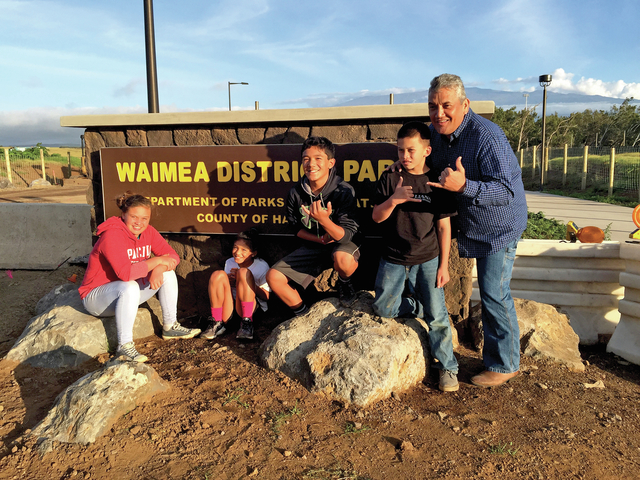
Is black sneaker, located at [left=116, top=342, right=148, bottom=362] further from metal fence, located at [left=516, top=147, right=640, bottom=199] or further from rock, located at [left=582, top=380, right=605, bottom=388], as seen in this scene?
metal fence, located at [left=516, top=147, right=640, bottom=199]

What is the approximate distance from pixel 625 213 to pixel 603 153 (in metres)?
10.1

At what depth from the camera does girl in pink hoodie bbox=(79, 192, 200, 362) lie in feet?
11.2

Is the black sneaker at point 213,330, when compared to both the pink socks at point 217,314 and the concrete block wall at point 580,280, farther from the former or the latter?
the concrete block wall at point 580,280

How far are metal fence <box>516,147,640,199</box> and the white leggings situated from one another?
16.2 m

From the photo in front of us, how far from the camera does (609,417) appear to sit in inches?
108

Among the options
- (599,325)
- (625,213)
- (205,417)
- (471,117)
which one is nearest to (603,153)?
(625,213)

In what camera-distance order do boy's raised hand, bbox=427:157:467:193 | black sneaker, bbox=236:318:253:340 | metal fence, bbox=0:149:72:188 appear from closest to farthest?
1. boy's raised hand, bbox=427:157:467:193
2. black sneaker, bbox=236:318:253:340
3. metal fence, bbox=0:149:72:188

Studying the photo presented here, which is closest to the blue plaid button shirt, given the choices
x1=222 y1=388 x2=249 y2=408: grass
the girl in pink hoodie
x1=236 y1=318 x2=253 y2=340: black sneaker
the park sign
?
the park sign

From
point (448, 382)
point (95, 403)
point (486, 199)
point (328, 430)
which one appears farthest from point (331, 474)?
point (486, 199)

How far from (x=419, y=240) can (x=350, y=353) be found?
83 cm

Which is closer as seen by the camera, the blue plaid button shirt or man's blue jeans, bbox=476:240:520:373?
the blue plaid button shirt

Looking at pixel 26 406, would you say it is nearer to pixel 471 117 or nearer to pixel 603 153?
pixel 471 117

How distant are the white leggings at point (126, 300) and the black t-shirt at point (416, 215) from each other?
6.10 ft

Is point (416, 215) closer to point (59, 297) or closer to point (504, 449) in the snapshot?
point (504, 449)
